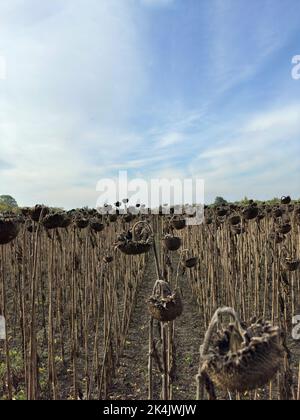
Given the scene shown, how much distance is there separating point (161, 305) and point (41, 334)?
5.02 metres

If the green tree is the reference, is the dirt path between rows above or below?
below

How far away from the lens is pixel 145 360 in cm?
533

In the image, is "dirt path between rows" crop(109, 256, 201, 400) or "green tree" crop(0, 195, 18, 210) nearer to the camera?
"dirt path between rows" crop(109, 256, 201, 400)

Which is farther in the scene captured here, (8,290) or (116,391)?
(8,290)

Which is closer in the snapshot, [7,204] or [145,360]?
[145,360]

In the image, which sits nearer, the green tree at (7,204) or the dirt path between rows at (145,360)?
the dirt path between rows at (145,360)

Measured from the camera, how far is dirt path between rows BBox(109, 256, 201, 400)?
440 centimetres

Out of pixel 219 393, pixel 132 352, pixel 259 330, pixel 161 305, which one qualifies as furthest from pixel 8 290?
pixel 259 330

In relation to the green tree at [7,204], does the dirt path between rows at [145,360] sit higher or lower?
lower

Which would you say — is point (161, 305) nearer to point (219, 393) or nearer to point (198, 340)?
point (219, 393)

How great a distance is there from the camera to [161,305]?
1954 mm

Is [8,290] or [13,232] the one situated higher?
[13,232]

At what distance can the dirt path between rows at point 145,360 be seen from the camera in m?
4.40
